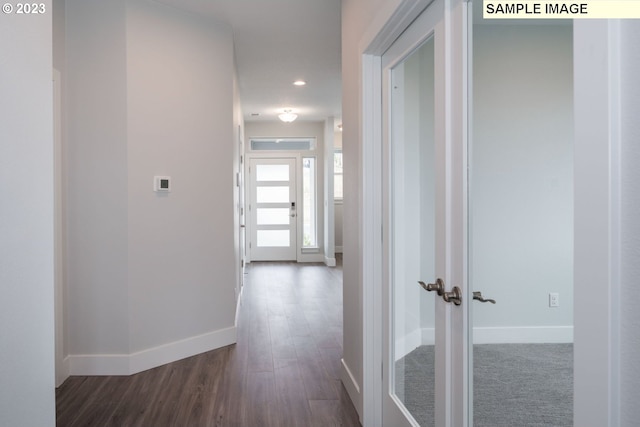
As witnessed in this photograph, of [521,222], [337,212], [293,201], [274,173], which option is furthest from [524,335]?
[337,212]

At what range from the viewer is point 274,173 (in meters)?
8.99

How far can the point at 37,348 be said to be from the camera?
145cm

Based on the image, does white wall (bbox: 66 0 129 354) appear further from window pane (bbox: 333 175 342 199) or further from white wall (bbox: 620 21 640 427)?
window pane (bbox: 333 175 342 199)

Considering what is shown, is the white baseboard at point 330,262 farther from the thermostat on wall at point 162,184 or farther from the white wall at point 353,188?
the white wall at point 353,188

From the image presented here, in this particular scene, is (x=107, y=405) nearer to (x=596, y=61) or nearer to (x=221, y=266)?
(x=221, y=266)

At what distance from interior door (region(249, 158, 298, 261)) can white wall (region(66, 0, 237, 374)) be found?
17.0 ft

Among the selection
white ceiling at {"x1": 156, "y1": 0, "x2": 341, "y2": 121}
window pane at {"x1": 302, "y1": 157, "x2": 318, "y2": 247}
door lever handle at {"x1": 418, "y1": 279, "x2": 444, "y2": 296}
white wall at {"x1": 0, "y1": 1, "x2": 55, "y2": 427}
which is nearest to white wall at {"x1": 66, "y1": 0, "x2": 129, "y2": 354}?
white ceiling at {"x1": 156, "y1": 0, "x2": 341, "y2": 121}

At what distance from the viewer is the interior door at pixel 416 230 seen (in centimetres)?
164

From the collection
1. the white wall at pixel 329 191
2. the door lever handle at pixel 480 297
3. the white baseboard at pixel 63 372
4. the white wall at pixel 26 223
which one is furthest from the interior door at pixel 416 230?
the white wall at pixel 329 191

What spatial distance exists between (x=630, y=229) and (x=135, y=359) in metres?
3.22

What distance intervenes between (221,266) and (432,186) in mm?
2512

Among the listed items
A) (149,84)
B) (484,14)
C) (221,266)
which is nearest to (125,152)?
(149,84)

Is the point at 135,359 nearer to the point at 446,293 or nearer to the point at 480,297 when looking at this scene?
the point at 446,293

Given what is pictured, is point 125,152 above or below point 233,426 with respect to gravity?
above
